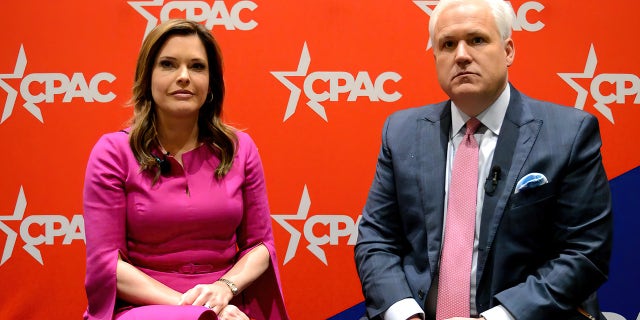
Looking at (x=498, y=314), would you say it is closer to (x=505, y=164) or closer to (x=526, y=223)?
(x=526, y=223)

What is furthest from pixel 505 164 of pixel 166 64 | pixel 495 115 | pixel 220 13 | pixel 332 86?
pixel 220 13

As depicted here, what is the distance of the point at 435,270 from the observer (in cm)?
226

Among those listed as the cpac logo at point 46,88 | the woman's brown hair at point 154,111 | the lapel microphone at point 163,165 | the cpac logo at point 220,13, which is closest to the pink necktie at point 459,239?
the woman's brown hair at point 154,111

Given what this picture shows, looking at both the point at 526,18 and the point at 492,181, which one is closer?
the point at 492,181

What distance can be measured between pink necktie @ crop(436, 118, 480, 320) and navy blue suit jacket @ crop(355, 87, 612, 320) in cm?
3

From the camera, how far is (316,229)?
3.49 m

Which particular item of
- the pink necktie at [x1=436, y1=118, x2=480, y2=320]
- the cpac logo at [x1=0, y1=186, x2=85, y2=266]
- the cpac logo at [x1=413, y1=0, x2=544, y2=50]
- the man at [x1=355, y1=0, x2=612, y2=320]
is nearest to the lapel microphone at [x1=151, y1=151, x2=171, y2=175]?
the man at [x1=355, y1=0, x2=612, y2=320]

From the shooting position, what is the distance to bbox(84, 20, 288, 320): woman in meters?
2.39

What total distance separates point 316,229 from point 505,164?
1.44 m

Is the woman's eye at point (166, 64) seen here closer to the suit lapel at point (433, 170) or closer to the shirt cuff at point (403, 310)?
the suit lapel at point (433, 170)

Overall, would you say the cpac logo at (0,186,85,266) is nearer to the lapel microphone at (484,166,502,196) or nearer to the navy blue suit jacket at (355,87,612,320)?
the navy blue suit jacket at (355,87,612,320)

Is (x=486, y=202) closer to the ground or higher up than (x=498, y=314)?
higher up

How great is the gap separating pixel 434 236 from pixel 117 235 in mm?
1051

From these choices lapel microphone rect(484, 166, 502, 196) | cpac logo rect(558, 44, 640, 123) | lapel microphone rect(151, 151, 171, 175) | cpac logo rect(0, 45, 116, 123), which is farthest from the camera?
cpac logo rect(0, 45, 116, 123)
